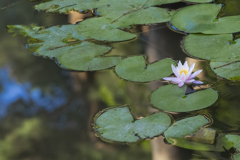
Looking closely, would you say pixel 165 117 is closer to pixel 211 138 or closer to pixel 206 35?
pixel 211 138

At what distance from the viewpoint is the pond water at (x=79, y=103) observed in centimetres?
109

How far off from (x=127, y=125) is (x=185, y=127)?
0.23 m

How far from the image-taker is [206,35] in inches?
67.5

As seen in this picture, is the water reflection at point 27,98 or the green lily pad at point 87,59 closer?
the water reflection at point 27,98

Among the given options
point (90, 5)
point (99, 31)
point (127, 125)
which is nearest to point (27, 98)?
point (127, 125)

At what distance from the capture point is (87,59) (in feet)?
5.45

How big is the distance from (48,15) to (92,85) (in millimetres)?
1120

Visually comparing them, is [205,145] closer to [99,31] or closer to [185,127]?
[185,127]

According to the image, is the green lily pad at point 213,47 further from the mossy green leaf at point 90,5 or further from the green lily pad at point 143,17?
the mossy green leaf at point 90,5

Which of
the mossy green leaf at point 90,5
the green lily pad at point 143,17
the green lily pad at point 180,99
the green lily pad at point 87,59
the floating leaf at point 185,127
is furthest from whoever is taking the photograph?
the mossy green leaf at point 90,5

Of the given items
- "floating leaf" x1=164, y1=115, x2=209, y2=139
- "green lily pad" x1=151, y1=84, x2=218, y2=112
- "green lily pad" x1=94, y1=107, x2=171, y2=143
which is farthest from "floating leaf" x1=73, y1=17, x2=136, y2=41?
"floating leaf" x1=164, y1=115, x2=209, y2=139

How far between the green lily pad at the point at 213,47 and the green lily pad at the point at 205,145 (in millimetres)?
566

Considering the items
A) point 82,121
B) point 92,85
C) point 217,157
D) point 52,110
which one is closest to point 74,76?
point 92,85

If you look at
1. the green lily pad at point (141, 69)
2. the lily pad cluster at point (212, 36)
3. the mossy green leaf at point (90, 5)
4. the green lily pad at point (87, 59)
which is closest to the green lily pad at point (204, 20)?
the lily pad cluster at point (212, 36)
